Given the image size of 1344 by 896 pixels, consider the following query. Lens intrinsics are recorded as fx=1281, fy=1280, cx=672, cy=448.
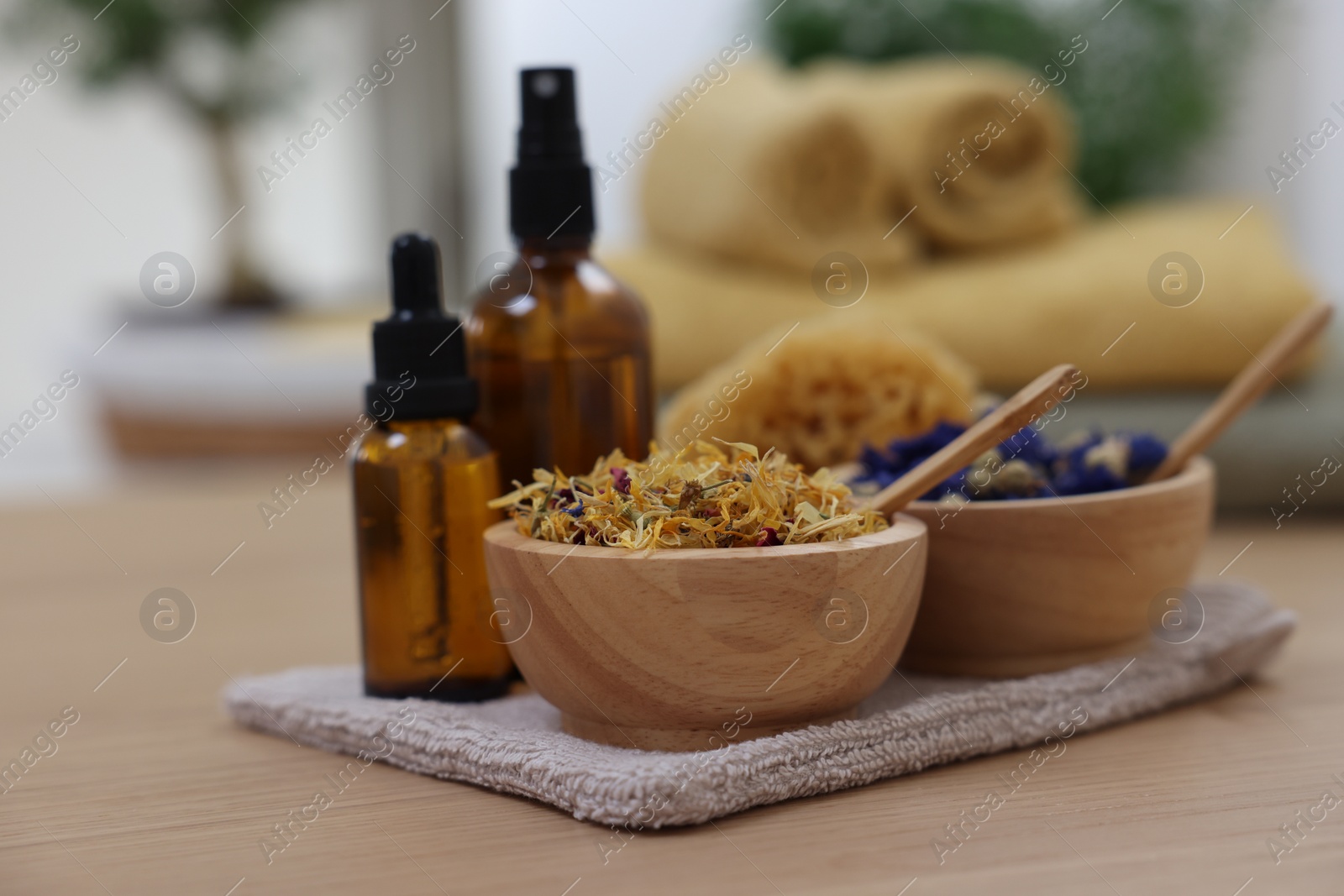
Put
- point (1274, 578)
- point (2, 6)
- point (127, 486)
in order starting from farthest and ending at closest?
point (2, 6) < point (127, 486) < point (1274, 578)

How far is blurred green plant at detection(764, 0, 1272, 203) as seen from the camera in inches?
41.8

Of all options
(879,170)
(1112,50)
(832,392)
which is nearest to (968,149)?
(879,170)

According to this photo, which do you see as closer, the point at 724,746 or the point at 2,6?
the point at 724,746

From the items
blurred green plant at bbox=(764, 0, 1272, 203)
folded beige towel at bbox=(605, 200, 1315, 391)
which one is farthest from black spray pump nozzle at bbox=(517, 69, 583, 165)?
blurred green plant at bbox=(764, 0, 1272, 203)

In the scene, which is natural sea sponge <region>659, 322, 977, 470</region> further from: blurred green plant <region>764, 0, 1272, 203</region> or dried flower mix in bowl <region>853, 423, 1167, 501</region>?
blurred green plant <region>764, 0, 1272, 203</region>

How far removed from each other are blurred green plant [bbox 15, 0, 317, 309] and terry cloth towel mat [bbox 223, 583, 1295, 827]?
132 centimetres

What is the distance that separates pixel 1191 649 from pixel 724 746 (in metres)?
0.21

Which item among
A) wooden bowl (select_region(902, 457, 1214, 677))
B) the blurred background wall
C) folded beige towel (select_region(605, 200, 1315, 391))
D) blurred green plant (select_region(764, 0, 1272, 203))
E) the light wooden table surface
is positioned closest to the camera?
the light wooden table surface

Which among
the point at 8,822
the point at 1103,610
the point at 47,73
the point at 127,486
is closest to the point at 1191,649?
the point at 1103,610

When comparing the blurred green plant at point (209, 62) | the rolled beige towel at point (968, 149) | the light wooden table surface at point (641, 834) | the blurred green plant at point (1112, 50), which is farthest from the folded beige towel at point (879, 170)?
the blurred green plant at point (209, 62)

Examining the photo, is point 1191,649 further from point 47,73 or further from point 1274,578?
point 47,73

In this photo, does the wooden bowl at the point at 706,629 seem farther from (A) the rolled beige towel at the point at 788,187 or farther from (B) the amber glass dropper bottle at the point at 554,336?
(A) the rolled beige towel at the point at 788,187

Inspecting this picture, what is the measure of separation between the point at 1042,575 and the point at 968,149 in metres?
0.53

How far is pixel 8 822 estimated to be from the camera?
0.40m
